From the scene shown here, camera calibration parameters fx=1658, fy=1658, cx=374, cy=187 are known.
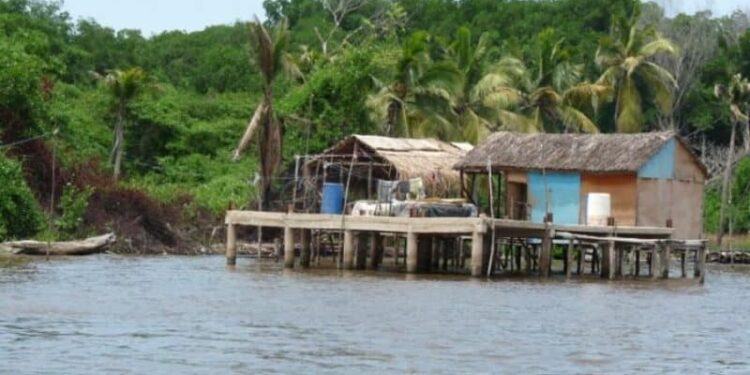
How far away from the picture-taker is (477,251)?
34594mm

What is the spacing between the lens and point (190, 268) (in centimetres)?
3844

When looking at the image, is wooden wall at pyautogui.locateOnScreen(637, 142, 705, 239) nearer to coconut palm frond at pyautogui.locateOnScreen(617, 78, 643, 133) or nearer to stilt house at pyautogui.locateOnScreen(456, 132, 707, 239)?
stilt house at pyautogui.locateOnScreen(456, 132, 707, 239)

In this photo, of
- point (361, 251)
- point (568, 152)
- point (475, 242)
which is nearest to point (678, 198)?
point (568, 152)

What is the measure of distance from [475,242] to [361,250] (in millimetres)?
4466

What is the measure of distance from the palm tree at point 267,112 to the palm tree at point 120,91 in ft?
16.8

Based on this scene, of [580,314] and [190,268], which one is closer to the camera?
[580,314]

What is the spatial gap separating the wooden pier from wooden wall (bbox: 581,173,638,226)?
781mm

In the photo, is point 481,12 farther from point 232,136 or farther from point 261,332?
point 261,332

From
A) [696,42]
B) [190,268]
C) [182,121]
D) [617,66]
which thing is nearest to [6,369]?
[190,268]

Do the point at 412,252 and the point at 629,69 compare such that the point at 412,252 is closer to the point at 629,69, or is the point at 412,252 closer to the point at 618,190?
the point at 618,190

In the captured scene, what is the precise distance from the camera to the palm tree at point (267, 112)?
43.9 meters

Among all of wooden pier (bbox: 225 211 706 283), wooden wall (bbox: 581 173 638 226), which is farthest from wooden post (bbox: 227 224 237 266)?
wooden wall (bbox: 581 173 638 226)

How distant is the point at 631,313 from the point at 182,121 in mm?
26428

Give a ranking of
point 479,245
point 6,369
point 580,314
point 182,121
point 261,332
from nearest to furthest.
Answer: point 6,369, point 261,332, point 580,314, point 479,245, point 182,121
